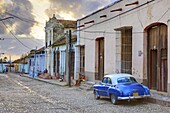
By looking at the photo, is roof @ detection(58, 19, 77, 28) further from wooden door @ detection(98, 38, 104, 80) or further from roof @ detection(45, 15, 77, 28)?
wooden door @ detection(98, 38, 104, 80)

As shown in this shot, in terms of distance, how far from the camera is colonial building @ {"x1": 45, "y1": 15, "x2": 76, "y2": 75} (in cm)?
4172

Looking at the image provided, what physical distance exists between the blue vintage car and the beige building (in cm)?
221

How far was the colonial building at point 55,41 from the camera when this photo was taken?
41.7m

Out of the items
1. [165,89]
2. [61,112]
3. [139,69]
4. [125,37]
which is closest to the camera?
[61,112]

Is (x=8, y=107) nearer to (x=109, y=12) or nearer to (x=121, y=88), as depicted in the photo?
(x=121, y=88)

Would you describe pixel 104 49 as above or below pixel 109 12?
below

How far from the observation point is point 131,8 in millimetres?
20953

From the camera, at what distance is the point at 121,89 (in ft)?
49.5

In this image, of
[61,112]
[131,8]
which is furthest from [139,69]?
[61,112]

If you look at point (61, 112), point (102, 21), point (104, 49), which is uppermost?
point (102, 21)

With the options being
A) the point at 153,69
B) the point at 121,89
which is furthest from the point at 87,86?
the point at 121,89

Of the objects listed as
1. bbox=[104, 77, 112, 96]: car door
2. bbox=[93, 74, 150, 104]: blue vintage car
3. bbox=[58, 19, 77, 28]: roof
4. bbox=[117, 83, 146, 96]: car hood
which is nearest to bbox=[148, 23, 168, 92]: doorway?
bbox=[93, 74, 150, 104]: blue vintage car

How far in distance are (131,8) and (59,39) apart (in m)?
24.8

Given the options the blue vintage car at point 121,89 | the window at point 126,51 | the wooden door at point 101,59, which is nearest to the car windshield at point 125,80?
the blue vintage car at point 121,89
